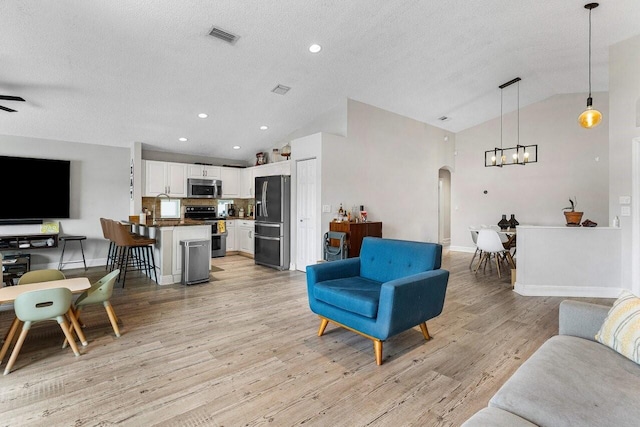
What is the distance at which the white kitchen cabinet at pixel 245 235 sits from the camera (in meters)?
7.58

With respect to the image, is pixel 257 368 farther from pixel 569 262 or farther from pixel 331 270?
pixel 569 262

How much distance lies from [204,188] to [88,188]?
2255mm

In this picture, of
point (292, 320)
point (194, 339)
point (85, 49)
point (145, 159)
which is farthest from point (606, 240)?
point (145, 159)

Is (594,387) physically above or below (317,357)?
above

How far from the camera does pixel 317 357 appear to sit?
2621 millimetres

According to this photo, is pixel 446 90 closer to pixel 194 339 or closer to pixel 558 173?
pixel 558 173

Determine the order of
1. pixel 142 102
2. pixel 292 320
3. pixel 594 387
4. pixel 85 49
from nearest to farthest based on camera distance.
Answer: pixel 594 387 < pixel 292 320 < pixel 85 49 < pixel 142 102

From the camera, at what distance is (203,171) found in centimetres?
760

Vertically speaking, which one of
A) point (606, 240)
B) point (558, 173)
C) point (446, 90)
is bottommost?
point (606, 240)

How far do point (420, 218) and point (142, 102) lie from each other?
641 centimetres

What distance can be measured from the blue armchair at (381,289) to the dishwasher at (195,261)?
8.68ft

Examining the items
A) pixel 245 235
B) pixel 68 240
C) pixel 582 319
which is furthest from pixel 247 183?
pixel 582 319

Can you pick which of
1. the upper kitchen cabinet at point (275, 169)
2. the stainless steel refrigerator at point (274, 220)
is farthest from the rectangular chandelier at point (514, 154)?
the stainless steel refrigerator at point (274, 220)

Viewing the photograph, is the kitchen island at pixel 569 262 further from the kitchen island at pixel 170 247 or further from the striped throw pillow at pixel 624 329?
the kitchen island at pixel 170 247
